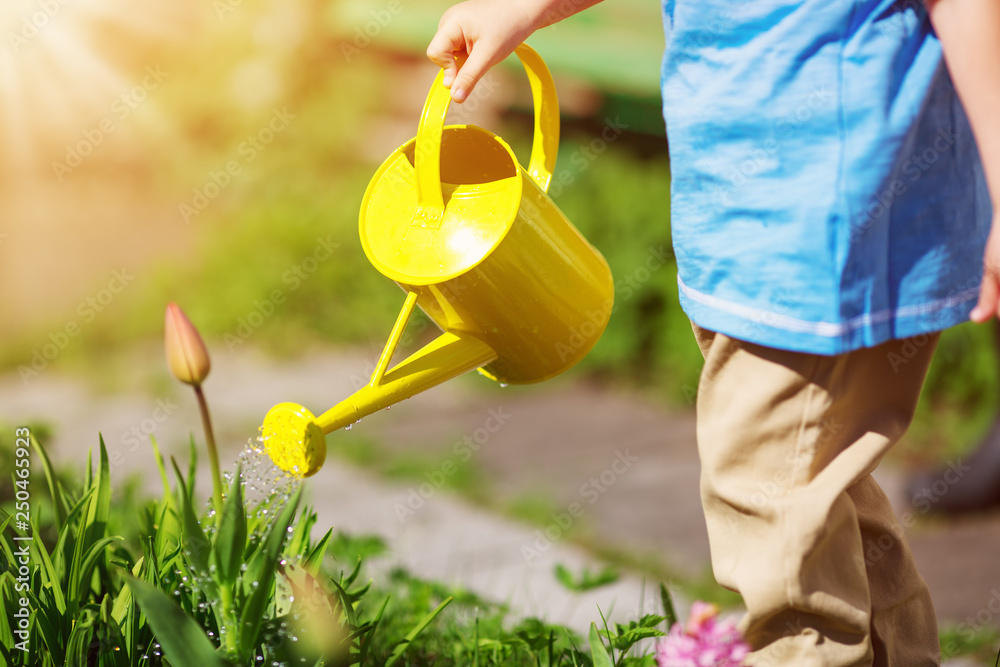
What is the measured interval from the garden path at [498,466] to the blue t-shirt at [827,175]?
104 centimetres

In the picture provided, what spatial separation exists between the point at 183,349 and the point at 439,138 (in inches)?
19.9

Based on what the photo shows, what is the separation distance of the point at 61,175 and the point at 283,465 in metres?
5.80

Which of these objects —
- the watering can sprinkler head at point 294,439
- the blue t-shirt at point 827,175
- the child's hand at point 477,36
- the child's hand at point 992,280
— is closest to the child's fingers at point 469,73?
the child's hand at point 477,36

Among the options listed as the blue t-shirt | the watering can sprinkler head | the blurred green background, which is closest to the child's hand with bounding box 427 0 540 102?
the blue t-shirt

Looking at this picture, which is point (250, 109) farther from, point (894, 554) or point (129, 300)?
point (894, 554)

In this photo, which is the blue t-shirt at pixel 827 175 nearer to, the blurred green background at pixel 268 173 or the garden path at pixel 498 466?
the garden path at pixel 498 466

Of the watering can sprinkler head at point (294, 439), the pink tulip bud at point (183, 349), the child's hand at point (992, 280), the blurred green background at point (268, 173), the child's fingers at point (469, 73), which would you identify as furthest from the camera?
the blurred green background at point (268, 173)

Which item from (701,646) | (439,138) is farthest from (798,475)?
(439,138)

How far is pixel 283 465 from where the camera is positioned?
119 cm

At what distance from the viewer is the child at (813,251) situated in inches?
43.4

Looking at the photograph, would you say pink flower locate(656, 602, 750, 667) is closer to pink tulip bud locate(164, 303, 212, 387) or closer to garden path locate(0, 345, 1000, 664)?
pink tulip bud locate(164, 303, 212, 387)

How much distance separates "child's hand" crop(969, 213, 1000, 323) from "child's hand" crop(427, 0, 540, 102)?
62 cm

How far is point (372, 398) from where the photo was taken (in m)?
1.22

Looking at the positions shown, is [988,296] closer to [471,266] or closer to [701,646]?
[701,646]
